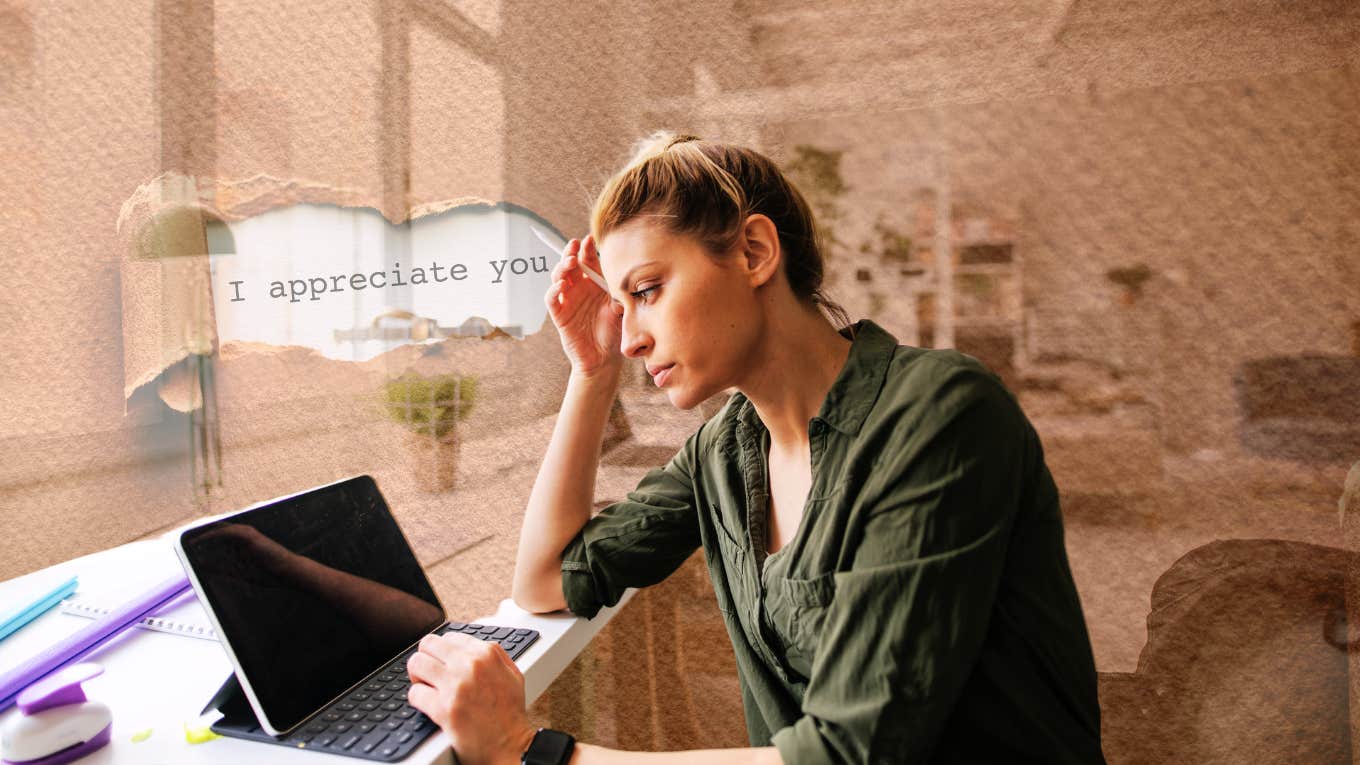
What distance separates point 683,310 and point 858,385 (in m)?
0.17

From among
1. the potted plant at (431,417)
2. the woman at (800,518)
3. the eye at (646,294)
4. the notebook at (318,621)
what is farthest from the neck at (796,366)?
the potted plant at (431,417)

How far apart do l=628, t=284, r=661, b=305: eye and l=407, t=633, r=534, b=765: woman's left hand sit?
33 cm

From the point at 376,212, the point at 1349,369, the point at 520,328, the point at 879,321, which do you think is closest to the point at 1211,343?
the point at 1349,369

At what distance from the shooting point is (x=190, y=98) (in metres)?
1.38

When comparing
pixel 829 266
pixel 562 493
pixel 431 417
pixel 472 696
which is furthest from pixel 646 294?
pixel 431 417

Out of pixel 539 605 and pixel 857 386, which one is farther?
pixel 539 605

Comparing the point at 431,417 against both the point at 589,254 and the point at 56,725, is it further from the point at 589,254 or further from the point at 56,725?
the point at 56,725

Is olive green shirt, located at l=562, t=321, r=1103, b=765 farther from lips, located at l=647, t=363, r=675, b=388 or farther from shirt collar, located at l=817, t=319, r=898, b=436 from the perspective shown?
lips, located at l=647, t=363, r=675, b=388

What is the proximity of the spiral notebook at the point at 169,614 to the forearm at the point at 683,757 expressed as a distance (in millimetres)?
418

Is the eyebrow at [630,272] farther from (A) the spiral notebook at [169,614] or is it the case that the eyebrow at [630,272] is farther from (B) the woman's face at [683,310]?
(A) the spiral notebook at [169,614]

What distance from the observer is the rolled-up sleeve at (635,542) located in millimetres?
822

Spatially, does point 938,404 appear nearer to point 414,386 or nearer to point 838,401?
point 838,401

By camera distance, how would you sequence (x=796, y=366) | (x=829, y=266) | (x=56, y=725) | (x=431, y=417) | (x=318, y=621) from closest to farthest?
1. (x=56, y=725)
2. (x=318, y=621)
3. (x=796, y=366)
4. (x=829, y=266)
5. (x=431, y=417)

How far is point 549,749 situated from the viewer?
59 cm
